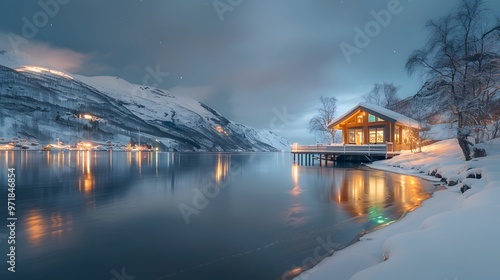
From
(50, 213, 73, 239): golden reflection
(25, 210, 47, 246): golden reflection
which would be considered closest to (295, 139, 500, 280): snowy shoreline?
(50, 213, 73, 239): golden reflection

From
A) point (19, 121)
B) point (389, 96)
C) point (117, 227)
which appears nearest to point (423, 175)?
point (117, 227)

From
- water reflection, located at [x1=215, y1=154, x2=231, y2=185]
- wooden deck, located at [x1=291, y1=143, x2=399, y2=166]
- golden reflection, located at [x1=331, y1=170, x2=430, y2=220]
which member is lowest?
water reflection, located at [x1=215, y1=154, x2=231, y2=185]

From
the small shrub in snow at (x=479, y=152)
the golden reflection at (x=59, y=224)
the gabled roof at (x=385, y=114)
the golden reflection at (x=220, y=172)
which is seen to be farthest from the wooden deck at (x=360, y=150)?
the golden reflection at (x=59, y=224)

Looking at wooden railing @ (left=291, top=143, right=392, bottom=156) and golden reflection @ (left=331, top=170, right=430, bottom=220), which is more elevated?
wooden railing @ (left=291, top=143, right=392, bottom=156)

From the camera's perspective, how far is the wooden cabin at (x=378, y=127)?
3597cm

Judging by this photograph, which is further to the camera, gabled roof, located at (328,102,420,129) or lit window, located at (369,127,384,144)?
lit window, located at (369,127,384,144)

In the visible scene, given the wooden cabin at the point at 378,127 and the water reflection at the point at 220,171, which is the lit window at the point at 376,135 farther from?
the water reflection at the point at 220,171

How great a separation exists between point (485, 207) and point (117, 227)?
36.7ft

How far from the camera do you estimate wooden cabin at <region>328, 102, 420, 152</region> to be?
35969 mm

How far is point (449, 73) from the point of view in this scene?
757 inches

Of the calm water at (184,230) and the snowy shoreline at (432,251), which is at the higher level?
the snowy shoreline at (432,251)

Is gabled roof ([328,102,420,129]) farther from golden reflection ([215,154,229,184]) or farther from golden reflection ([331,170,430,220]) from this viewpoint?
golden reflection ([215,154,229,184])

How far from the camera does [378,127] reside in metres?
38.4

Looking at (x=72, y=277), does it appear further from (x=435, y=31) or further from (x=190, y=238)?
(x=435, y=31)
